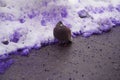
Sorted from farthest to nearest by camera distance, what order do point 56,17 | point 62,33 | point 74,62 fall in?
point 56,17 < point 62,33 < point 74,62

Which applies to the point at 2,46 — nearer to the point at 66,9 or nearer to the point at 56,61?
the point at 56,61

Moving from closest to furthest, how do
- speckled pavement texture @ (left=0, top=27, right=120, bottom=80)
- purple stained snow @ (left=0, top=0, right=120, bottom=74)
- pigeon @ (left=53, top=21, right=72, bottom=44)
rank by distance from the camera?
speckled pavement texture @ (left=0, top=27, right=120, bottom=80)
pigeon @ (left=53, top=21, right=72, bottom=44)
purple stained snow @ (left=0, top=0, right=120, bottom=74)

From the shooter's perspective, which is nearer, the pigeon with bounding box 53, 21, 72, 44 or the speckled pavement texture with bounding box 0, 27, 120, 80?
the speckled pavement texture with bounding box 0, 27, 120, 80

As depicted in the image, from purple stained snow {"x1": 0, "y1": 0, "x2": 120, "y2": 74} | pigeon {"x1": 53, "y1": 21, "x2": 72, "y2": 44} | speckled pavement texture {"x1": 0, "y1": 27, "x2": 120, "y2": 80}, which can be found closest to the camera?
speckled pavement texture {"x1": 0, "y1": 27, "x2": 120, "y2": 80}

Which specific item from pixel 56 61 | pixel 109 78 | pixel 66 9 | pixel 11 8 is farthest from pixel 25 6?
pixel 109 78

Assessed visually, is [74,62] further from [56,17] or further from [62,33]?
[56,17]

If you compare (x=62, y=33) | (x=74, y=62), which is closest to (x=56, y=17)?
(x=62, y=33)

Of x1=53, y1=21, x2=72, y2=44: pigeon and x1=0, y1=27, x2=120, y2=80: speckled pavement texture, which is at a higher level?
x1=53, y1=21, x2=72, y2=44: pigeon
